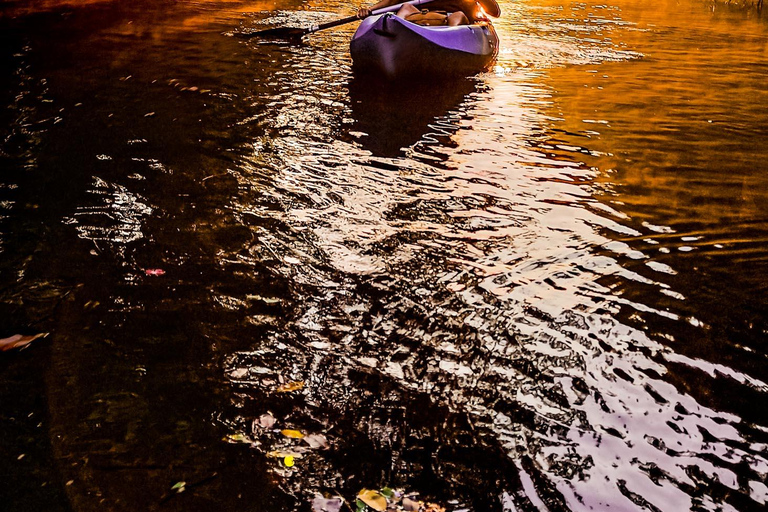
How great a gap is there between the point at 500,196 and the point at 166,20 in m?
14.4

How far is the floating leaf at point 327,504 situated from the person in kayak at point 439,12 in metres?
9.63

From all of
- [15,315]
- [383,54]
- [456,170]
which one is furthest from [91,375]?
[383,54]

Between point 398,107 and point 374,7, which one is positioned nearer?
point 398,107

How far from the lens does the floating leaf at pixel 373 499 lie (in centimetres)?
229

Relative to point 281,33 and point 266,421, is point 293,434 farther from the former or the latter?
point 281,33

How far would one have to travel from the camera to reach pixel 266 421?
271 centimetres

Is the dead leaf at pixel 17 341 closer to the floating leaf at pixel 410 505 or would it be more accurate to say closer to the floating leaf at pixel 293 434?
the floating leaf at pixel 293 434

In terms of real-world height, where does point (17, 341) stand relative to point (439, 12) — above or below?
below

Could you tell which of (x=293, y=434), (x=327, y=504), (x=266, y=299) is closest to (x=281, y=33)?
(x=266, y=299)

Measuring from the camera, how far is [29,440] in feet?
8.37

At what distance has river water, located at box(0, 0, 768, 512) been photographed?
2.49 metres

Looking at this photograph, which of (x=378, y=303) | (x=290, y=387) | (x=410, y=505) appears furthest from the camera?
(x=378, y=303)

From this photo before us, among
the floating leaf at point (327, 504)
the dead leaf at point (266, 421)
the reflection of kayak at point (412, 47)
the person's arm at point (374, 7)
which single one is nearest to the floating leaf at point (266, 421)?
the dead leaf at point (266, 421)

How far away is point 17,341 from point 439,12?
973 centimetres
